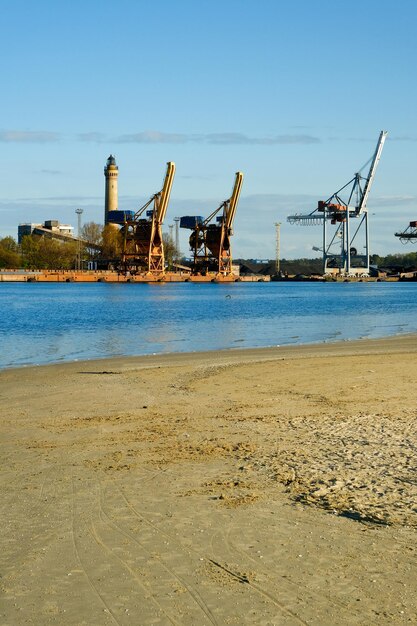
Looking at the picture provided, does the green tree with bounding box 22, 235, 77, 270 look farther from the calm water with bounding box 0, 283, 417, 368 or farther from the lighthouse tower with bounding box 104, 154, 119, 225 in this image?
the calm water with bounding box 0, 283, 417, 368

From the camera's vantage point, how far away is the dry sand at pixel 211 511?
439 cm

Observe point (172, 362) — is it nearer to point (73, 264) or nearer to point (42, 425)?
point (42, 425)

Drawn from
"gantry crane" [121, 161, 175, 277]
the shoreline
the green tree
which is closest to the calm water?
the shoreline

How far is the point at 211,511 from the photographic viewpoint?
5.97 m

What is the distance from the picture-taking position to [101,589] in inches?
178

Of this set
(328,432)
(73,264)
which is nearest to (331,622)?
(328,432)

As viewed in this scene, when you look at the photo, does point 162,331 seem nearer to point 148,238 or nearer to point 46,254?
point 148,238

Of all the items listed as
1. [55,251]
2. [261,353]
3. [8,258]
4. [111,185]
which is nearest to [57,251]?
[55,251]

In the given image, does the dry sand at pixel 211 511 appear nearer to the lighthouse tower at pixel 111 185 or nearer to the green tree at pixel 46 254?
the green tree at pixel 46 254

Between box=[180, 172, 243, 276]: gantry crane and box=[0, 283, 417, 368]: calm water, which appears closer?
box=[0, 283, 417, 368]: calm water

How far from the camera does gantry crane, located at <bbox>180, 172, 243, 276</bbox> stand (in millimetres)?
126500

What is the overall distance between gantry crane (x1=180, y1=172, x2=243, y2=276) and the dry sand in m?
116

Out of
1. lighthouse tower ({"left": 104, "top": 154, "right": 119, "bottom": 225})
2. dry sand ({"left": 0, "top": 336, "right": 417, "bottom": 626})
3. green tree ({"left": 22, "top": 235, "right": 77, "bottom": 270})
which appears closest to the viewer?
dry sand ({"left": 0, "top": 336, "right": 417, "bottom": 626})

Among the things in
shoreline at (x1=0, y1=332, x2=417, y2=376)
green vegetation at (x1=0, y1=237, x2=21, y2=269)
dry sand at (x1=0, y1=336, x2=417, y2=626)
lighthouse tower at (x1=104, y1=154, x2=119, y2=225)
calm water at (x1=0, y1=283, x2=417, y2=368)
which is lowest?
calm water at (x1=0, y1=283, x2=417, y2=368)
